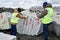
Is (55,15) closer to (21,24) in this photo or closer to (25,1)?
(21,24)

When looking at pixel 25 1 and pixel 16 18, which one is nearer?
pixel 16 18

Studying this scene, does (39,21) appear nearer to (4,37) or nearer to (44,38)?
(44,38)


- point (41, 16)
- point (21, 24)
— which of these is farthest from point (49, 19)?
point (21, 24)

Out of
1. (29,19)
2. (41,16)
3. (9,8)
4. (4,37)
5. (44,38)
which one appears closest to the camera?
(4,37)

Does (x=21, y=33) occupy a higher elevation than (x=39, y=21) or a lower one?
lower

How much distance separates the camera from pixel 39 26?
6246 mm

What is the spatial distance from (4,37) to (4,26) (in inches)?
75.2

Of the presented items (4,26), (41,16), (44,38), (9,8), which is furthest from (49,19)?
(9,8)

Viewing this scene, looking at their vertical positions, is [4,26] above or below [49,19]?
below

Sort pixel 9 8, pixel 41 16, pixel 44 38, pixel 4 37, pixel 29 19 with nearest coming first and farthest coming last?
pixel 4 37 → pixel 41 16 → pixel 44 38 → pixel 29 19 → pixel 9 8

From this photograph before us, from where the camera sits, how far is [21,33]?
255 inches

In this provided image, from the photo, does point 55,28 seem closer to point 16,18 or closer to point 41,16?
point 41,16

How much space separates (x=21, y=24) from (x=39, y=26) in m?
0.59

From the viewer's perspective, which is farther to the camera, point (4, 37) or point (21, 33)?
point (21, 33)
